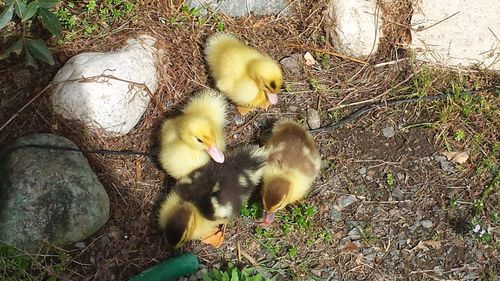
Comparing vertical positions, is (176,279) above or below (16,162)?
below

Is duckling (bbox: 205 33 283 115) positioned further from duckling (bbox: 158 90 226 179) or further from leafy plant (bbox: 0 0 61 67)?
leafy plant (bbox: 0 0 61 67)

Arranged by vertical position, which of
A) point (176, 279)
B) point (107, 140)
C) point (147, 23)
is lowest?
point (176, 279)

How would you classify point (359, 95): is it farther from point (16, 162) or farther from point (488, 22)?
point (16, 162)

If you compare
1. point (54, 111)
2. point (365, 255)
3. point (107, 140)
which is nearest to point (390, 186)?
point (365, 255)

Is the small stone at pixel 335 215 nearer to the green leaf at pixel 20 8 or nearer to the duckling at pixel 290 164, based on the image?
the duckling at pixel 290 164

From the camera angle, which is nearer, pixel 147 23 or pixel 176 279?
pixel 176 279

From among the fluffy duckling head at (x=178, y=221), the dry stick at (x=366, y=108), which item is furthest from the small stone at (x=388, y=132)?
the fluffy duckling head at (x=178, y=221)

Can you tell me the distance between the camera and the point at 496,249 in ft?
11.7

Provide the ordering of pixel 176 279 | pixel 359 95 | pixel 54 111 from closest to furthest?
pixel 176 279 < pixel 54 111 < pixel 359 95

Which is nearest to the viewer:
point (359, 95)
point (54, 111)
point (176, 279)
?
point (176, 279)

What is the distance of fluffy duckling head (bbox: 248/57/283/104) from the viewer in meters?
3.70

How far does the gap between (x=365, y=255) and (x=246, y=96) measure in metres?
1.03

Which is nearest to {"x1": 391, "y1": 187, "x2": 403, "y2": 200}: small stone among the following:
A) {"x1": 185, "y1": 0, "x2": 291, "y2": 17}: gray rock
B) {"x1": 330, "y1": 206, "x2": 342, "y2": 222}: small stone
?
{"x1": 330, "y1": 206, "x2": 342, "y2": 222}: small stone

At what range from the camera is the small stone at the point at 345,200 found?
3.76 m
